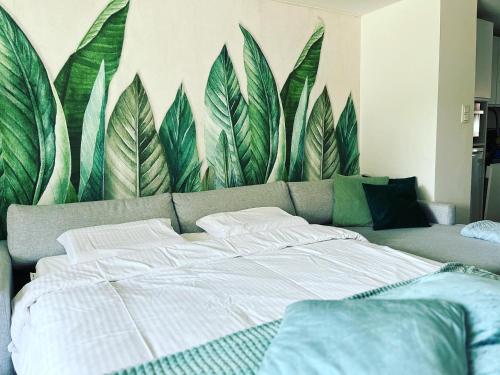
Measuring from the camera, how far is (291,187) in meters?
2.99

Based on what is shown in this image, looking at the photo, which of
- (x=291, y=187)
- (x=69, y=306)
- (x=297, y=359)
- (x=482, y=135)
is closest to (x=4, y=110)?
(x=69, y=306)

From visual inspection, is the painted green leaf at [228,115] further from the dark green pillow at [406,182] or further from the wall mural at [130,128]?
the dark green pillow at [406,182]

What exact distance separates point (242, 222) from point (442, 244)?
4.19 ft

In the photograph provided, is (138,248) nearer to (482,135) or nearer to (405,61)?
(405,61)

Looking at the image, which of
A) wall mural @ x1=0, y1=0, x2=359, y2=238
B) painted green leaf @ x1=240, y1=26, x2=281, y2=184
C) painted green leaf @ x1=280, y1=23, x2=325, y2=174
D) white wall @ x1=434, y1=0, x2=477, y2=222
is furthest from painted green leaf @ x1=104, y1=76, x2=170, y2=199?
white wall @ x1=434, y1=0, x2=477, y2=222

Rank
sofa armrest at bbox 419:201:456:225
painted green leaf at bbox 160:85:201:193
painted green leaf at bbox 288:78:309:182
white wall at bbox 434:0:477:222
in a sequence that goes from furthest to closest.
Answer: painted green leaf at bbox 288:78:309:182 < white wall at bbox 434:0:477:222 < sofa armrest at bbox 419:201:456:225 < painted green leaf at bbox 160:85:201:193

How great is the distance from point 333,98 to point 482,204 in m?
1.94

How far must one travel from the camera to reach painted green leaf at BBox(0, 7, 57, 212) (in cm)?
215

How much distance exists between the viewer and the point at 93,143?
2.43m

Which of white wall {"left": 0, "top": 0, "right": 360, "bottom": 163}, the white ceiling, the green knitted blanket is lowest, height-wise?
the green knitted blanket

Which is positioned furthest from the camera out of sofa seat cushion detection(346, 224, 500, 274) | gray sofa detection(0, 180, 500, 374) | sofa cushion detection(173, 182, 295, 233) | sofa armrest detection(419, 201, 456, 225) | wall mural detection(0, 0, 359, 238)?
sofa armrest detection(419, 201, 456, 225)

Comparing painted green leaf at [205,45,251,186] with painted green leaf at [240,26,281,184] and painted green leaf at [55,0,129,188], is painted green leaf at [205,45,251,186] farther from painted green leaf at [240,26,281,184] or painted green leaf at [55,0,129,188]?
painted green leaf at [55,0,129,188]

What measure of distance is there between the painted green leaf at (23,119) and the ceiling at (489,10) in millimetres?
3633

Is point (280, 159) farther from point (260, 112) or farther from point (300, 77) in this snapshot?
point (300, 77)
